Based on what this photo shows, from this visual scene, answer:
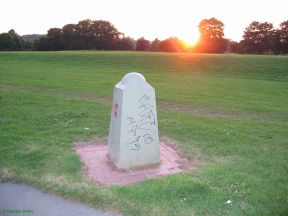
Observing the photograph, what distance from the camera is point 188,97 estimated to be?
1301cm

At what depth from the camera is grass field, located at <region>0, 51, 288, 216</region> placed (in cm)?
448

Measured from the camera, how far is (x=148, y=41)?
63.2 metres

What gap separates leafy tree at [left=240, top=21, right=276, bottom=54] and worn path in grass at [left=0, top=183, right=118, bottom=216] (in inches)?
2115

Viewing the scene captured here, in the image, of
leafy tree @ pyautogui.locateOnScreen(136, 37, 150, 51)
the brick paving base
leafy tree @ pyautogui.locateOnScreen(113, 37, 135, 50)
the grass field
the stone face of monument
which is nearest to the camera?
the grass field

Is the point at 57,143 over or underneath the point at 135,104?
underneath

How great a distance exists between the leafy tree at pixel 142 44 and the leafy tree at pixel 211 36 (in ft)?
31.2

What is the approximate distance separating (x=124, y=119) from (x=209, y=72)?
1948 cm

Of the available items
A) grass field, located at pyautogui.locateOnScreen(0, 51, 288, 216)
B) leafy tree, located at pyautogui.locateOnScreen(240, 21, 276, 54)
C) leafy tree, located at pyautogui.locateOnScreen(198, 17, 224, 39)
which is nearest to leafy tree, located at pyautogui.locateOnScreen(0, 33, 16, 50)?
leafy tree, located at pyautogui.locateOnScreen(198, 17, 224, 39)

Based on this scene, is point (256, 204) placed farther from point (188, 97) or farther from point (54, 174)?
point (188, 97)

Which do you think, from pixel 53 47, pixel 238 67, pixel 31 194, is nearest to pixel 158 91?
pixel 31 194

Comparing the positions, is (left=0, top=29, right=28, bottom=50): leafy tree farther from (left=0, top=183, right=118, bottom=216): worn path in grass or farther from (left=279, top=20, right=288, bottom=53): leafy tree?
(left=0, top=183, right=118, bottom=216): worn path in grass

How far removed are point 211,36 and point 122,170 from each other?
65155 millimetres

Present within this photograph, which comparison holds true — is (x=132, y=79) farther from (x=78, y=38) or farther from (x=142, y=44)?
(x=78, y=38)

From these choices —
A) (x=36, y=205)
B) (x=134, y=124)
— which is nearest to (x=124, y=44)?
(x=134, y=124)
